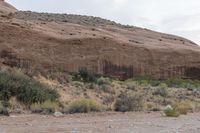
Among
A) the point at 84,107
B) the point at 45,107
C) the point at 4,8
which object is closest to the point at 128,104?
the point at 84,107

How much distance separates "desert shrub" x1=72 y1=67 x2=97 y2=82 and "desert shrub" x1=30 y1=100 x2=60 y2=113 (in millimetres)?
21313

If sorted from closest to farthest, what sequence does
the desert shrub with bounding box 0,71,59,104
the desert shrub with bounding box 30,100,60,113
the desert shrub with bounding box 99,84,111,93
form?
1. the desert shrub with bounding box 30,100,60,113
2. the desert shrub with bounding box 0,71,59,104
3. the desert shrub with bounding box 99,84,111,93

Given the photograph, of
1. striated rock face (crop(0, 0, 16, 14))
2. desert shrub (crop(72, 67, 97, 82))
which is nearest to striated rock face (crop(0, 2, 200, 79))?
desert shrub (crop(72, 67, 97, 82))

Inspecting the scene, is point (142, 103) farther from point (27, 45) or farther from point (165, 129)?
point (27, 45)

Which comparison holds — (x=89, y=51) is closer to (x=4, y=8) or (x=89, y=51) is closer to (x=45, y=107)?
(x=4, y=8)

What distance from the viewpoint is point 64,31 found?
208ft

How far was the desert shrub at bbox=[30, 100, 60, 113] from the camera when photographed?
25.0 metres

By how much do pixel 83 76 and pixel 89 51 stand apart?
28.3 feet

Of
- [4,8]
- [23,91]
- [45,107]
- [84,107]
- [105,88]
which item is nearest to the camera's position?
[45,107]

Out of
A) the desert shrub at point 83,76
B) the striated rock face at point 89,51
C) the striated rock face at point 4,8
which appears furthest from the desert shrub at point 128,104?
the striated rock face at point 4,8

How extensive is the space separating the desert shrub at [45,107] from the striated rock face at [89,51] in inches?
846

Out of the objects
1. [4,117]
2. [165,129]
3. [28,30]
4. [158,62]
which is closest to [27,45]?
[28,30]

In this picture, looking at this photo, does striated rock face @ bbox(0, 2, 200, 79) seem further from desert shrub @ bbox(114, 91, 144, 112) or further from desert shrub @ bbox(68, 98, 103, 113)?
desert shrub @ bbox(68, 98, 103, 113)

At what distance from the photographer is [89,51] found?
191 ft
